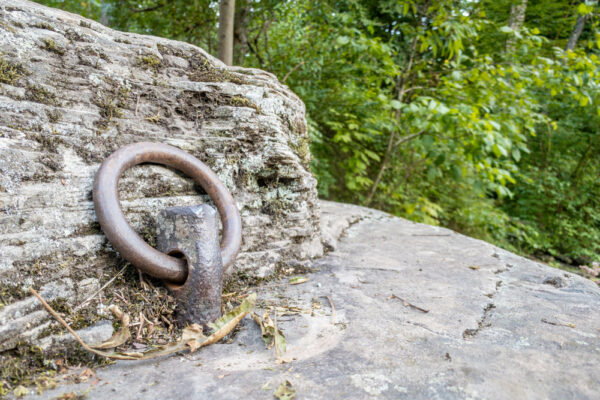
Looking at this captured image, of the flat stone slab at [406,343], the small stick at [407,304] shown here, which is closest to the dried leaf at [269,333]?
the flat stone slab at [406,343]

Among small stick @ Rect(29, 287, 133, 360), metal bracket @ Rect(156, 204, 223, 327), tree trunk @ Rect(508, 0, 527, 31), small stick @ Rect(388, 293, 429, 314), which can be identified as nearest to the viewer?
small stick @ Rect(29, 287, 133, 360)

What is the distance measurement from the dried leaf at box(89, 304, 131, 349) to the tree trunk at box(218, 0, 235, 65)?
3.29m

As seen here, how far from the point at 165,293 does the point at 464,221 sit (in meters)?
6.95

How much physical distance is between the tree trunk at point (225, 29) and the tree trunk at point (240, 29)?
1052mm

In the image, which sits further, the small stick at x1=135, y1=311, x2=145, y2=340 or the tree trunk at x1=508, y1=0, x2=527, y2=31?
the tree trunk at x1=508, y1=0, x2=527, y2=31

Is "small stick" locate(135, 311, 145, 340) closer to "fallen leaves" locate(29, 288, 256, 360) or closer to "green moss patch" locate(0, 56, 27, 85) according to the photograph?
"fallen leaves" locate(29, 288, 256, 360)

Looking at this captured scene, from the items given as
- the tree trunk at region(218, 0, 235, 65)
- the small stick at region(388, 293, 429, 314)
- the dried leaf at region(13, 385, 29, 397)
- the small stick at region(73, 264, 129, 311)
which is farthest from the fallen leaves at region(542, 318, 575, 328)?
the tree trunk at region(218, 0, 235, 65)

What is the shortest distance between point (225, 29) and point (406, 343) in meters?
3.80

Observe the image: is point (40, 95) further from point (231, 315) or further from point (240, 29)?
point (240, 29)

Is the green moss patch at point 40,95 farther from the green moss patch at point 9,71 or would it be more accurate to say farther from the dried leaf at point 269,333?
the dried leaf at point 269,333

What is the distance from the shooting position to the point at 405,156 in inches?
299

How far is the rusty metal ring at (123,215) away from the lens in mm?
1810

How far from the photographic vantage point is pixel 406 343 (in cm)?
178

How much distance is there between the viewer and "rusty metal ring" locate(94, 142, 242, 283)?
71.2 inches
